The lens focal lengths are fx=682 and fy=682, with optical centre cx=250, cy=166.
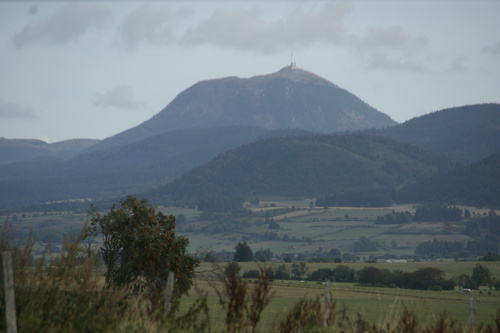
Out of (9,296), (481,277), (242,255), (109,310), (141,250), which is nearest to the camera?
(9,296)


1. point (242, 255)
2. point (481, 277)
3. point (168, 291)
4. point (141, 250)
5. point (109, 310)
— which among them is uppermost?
point (141, 250)

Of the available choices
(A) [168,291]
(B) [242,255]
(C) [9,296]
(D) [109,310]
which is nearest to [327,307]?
(A) [168,291]

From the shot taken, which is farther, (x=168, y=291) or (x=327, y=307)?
(x=327, y=307)

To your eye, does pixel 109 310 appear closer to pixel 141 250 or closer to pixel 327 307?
pixel 327 307

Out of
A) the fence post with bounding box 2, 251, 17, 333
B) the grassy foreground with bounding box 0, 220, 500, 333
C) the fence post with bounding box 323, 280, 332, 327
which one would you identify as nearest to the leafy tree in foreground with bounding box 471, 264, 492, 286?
the grassy foreground with bounding box 0, 220, 500, 333

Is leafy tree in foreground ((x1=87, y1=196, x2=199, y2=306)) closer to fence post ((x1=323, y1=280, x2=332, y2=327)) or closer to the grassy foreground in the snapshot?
the grassy foreground

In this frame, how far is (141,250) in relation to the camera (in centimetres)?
2573

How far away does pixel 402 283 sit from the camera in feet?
255

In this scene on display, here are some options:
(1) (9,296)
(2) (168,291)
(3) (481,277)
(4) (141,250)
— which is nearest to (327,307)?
(2) (168,291)

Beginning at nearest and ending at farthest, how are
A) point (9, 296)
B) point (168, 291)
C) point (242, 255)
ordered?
point (9, 296)
point (168, 291)
point (242, 255)

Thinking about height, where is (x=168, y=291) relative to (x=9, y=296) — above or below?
below

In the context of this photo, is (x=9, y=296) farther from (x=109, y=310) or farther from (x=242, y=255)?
(x=242, y=255)

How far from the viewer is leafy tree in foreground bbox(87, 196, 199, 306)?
2562 cm

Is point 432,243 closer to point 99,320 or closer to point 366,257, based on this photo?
point 366,257
